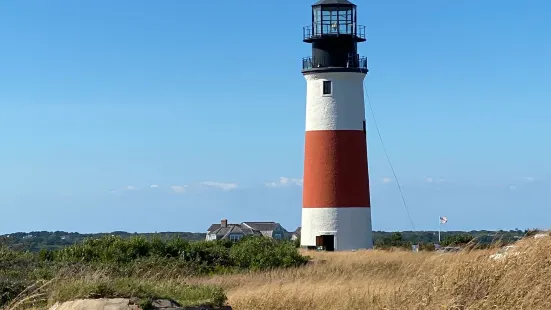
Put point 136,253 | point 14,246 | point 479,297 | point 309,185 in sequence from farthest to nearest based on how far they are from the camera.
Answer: point 309,185
point 136,253
point 14,246
point 479,297

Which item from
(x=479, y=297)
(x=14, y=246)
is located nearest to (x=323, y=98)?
(x=14, y=246)

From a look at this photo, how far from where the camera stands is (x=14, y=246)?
71.1 ft

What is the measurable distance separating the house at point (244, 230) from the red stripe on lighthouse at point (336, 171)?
72.0 ft

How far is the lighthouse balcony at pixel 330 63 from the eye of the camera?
34.1 metres

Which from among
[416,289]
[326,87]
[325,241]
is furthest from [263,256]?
[416,289]

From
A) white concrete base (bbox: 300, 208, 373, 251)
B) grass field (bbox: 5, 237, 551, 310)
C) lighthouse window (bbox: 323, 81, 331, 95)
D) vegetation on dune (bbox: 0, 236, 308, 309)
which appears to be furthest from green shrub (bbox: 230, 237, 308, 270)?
lighthouse window (bbox: 323, 81, 331, 95)

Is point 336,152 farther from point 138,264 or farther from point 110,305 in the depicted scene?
point 110,305

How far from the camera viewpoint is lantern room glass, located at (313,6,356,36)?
34.7m

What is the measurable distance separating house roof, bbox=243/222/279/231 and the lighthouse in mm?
24607

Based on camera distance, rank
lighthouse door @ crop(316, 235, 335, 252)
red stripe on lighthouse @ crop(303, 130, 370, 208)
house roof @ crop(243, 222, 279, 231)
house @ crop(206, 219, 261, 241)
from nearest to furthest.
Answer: red stripe on lighthouse @ crop(303, 130, 370, 208)
lighthouse door @ crop(316, 235, 335, 252)
house @ crop(206, 219, 261, 241)
house roof @ crop(243, 222, 279, 231)

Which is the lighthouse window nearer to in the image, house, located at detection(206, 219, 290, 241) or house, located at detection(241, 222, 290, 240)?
house, located at detection(206, 219, 290, 241)

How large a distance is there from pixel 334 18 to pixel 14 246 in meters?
17.1

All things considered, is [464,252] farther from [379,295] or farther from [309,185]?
[309,185]

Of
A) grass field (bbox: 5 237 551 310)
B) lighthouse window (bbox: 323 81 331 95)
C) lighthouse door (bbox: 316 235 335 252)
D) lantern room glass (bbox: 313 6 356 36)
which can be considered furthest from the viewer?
lantern room glass (bbox: 313 6 356 36)
